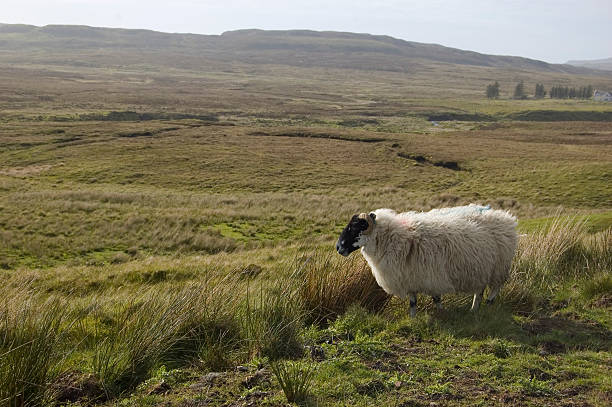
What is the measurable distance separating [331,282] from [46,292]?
8765 mm

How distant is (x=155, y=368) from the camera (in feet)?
17.6

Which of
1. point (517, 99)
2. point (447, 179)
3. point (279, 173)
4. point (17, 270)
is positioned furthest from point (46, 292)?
point (517, 99)

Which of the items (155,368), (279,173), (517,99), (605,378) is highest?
(517,99)

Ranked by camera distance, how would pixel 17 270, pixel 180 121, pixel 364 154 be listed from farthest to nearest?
pixel 180 121, pixel 364 154, pixel 17 270

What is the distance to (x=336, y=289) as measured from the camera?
25.2 ft

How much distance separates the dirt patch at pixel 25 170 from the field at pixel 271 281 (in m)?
0.23

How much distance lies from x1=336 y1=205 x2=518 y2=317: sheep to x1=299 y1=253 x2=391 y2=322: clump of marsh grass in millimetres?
373

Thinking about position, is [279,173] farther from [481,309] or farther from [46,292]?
[481,309]

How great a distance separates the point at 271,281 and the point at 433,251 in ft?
10.7

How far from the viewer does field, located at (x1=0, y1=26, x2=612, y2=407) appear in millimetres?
4949

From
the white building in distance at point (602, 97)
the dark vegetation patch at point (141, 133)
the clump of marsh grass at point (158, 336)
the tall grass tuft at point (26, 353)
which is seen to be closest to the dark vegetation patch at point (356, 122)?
the dark vegetation patch at point (141, 133)

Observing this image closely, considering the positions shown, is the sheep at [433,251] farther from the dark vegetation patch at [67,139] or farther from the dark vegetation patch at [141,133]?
the dark vegetation patch at [141,133]

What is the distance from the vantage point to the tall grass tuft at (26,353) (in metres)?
4.43

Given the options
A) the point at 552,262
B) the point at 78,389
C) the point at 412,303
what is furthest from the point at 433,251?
the point at 78,389
